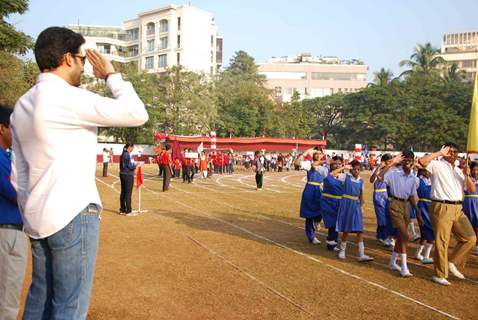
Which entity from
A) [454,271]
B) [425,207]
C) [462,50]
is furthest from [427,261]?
[462,50]

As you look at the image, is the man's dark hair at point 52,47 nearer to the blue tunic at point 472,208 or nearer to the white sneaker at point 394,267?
the white sneaker at point 394,267

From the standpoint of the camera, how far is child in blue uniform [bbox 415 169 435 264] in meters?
8.93

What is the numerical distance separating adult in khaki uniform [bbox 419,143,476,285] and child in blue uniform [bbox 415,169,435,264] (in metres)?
1.26

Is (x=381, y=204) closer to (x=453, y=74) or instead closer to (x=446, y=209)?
(x=446, y=209)

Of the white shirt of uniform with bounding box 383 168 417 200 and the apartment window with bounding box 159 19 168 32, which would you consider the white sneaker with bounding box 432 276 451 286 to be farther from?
the apartment window with bounding box 159 19 168 32

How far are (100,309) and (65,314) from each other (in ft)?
11.3

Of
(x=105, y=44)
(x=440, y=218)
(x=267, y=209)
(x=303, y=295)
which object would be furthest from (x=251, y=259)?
(x=105, y=44)

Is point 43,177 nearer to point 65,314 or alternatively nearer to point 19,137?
point 19,137

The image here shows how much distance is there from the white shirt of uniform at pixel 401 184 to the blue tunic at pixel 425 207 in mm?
1093

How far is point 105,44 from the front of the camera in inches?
3167

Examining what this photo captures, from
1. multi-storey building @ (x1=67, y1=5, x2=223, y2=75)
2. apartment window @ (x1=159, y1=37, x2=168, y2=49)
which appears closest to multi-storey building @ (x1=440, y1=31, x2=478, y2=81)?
multi-storey building @ (x1=67, y1=5, x2=223, y2=75)

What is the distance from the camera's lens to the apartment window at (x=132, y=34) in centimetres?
8196

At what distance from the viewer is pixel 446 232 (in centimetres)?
725

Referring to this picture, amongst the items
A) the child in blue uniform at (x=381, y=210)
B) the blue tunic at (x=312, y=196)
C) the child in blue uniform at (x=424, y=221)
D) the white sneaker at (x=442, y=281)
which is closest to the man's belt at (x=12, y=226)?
the white sneaker at (x=442, y=281)
